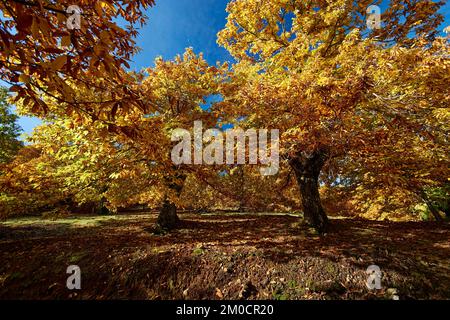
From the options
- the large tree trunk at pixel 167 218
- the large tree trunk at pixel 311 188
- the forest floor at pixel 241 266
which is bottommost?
the forest floor at pixel 241 266

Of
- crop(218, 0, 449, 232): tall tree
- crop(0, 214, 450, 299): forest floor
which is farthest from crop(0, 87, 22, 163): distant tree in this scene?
crop(218, 0, 449, 232): tall tree

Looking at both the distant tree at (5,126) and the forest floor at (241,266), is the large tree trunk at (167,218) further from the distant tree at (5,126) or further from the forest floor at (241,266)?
the distant tree at (5,126)

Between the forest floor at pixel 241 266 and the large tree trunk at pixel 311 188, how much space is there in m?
0.57

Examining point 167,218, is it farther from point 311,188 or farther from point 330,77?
point 330,77

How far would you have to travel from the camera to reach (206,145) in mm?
7645

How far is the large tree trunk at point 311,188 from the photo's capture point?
308 inches

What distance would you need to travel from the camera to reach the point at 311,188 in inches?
313

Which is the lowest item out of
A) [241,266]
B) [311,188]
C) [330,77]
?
[241,266]

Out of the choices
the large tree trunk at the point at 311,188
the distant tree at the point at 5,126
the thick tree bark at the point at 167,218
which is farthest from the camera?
the distant tree at the point at 5,126

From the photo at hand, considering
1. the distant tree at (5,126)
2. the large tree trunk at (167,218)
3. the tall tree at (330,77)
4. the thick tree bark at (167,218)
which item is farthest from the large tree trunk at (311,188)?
the distant tree at (5,126)

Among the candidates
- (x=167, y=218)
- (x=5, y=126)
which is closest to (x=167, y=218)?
(x=167, y=218)

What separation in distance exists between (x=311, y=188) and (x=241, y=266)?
416 centimetres

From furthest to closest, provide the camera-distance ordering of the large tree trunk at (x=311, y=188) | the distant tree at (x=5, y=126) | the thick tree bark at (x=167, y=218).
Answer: the distant tree at (x=5, y=126), the thick tree bark at (x=167, y=218), the large tree trunk at (x=311, y=188)
